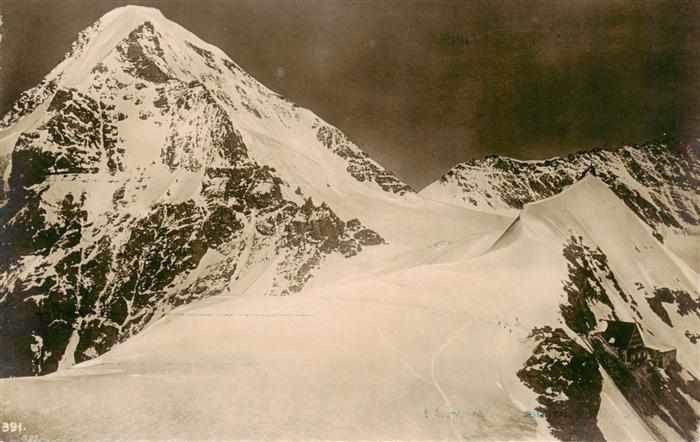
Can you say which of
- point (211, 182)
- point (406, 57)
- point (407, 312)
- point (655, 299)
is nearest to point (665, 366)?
point (655, 299)

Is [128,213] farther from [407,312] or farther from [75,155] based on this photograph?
[407,312]

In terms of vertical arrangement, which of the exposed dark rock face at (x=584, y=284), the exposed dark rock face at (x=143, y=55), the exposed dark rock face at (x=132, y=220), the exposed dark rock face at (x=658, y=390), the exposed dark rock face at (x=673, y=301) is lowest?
the exposed dark rock face at (x=658, y=390)

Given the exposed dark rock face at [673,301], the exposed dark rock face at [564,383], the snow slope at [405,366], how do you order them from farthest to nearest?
the exposed dark rock face at [673,301], the exposed dark rock face at [564,383], the snow slope at [405,366]

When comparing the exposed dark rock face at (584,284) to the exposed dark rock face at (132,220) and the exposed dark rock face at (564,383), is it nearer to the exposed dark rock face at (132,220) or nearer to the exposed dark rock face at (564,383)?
the exposed dark rock face at (564,383)

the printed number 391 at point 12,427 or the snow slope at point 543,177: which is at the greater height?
the snow slope at point 543,177

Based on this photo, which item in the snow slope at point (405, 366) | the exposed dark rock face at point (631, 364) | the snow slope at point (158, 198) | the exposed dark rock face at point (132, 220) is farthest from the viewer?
the snow slope at point (158, 198)

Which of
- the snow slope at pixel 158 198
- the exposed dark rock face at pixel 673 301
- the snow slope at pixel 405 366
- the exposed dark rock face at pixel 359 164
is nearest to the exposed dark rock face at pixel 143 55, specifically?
the snow slope at pixel 158 198

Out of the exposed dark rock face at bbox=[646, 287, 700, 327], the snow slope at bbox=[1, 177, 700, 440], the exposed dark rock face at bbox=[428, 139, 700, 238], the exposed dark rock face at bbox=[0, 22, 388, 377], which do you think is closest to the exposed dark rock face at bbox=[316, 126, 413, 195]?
the exposed dark rock face at bbox=[0, 22, 388, 377]
